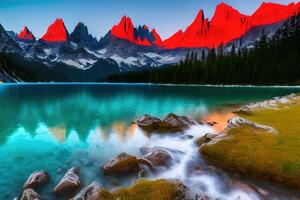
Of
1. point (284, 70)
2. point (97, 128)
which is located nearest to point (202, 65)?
point (284, 70)

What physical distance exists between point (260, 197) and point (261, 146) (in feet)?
17.9

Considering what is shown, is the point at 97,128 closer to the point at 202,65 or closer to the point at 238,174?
the point at 238,174

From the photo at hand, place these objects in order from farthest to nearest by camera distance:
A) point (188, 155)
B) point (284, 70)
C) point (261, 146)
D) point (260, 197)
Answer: point (284, 70) → point (188, 155) → point (261, 146) → point (260, 197)

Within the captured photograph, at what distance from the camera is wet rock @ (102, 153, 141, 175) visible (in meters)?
14.0

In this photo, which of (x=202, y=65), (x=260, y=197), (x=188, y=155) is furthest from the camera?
(x=202, y=65)

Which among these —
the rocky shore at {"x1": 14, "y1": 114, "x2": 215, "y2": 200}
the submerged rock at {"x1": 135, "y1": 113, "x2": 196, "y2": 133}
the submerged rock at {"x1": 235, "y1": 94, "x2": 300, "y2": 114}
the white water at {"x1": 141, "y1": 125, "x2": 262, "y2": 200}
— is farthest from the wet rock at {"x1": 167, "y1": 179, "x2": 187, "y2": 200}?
the submerged rock at {"x1": 235, "y1": 94, "x2": 300, "y2": 114}

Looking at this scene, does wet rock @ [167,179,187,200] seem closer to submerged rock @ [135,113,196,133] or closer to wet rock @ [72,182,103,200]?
wet rock @ [72,182,103,200]

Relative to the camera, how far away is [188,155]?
55.1 feet

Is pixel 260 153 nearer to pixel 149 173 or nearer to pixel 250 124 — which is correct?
pixel 250 124

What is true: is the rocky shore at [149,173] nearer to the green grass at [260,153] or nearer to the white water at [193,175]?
the green grass at [260,153]

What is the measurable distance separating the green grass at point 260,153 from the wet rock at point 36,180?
33.4 ft

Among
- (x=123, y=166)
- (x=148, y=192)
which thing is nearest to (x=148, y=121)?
(x=123, y=166)

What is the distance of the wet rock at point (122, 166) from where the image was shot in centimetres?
1398

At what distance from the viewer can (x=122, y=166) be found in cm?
1418
